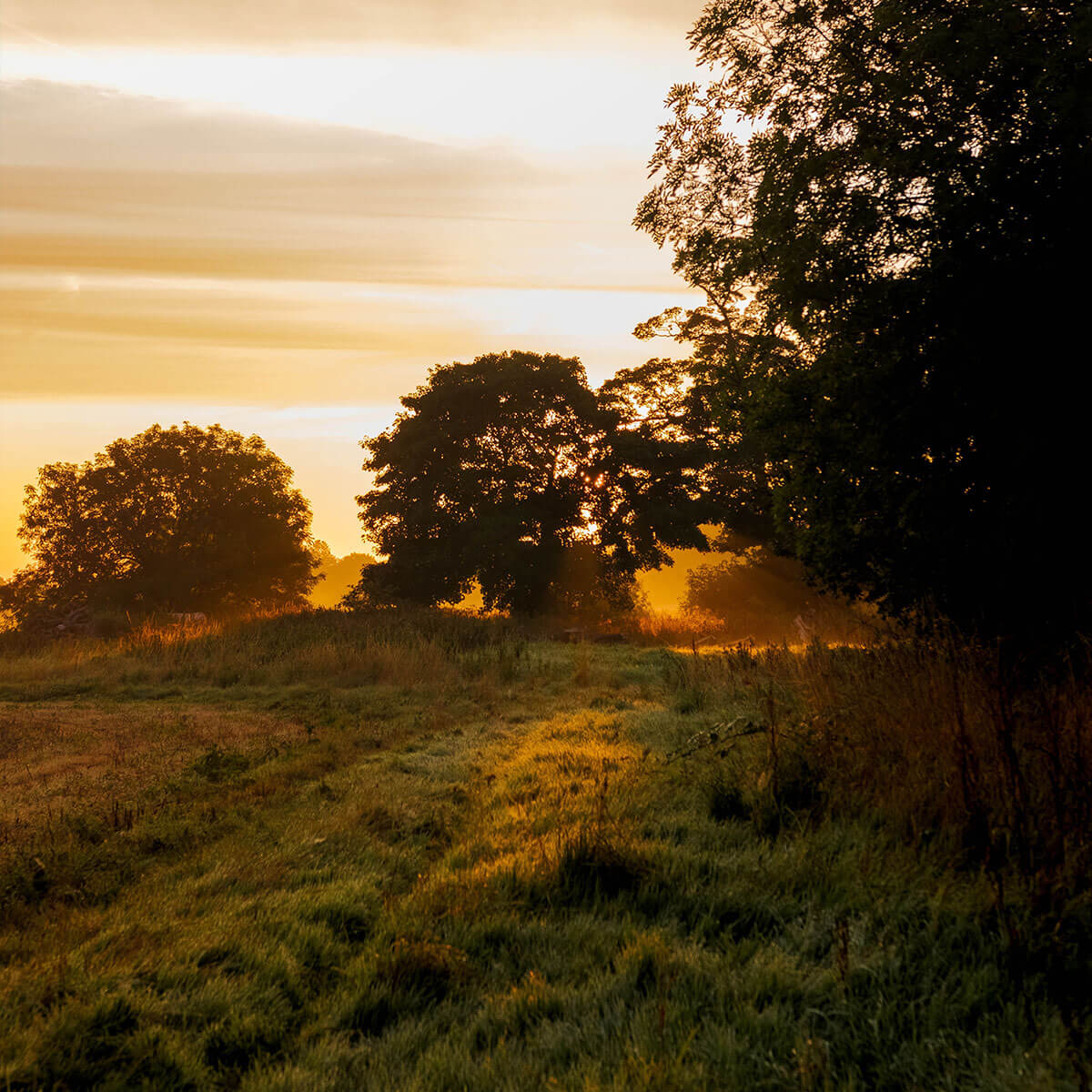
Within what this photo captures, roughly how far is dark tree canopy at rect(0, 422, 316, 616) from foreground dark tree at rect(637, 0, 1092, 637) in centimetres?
3413

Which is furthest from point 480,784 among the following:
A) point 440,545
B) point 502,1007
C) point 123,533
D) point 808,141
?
point 123,533

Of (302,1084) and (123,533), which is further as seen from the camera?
(123,533)

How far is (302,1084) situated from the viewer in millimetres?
3170

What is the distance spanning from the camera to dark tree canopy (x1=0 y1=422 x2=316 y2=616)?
37.2m

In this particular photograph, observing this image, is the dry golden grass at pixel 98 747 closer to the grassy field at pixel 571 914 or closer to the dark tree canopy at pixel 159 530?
the grassy field at pixel 571 914

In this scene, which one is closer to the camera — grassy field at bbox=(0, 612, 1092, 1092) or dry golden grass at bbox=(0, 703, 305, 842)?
grassy field at bbox=(0, 612, 1092, 1092)

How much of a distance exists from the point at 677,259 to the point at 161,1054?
12131mm

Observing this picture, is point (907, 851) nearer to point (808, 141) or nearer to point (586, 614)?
point (808, 141)

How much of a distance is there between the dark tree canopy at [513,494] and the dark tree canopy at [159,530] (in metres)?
10.6

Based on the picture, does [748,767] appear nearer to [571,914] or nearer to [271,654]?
[571,914]

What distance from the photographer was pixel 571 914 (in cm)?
455

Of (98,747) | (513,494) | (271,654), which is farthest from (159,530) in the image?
(98,747)

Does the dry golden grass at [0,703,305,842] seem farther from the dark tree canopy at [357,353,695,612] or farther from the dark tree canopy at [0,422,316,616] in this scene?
the dark tree canopy at [0,422,316,616]

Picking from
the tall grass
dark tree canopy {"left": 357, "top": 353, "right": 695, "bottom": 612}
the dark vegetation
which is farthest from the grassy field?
dark tree canopy {"left": 357, "top": 353, "right": 695, "bottom": 612}
